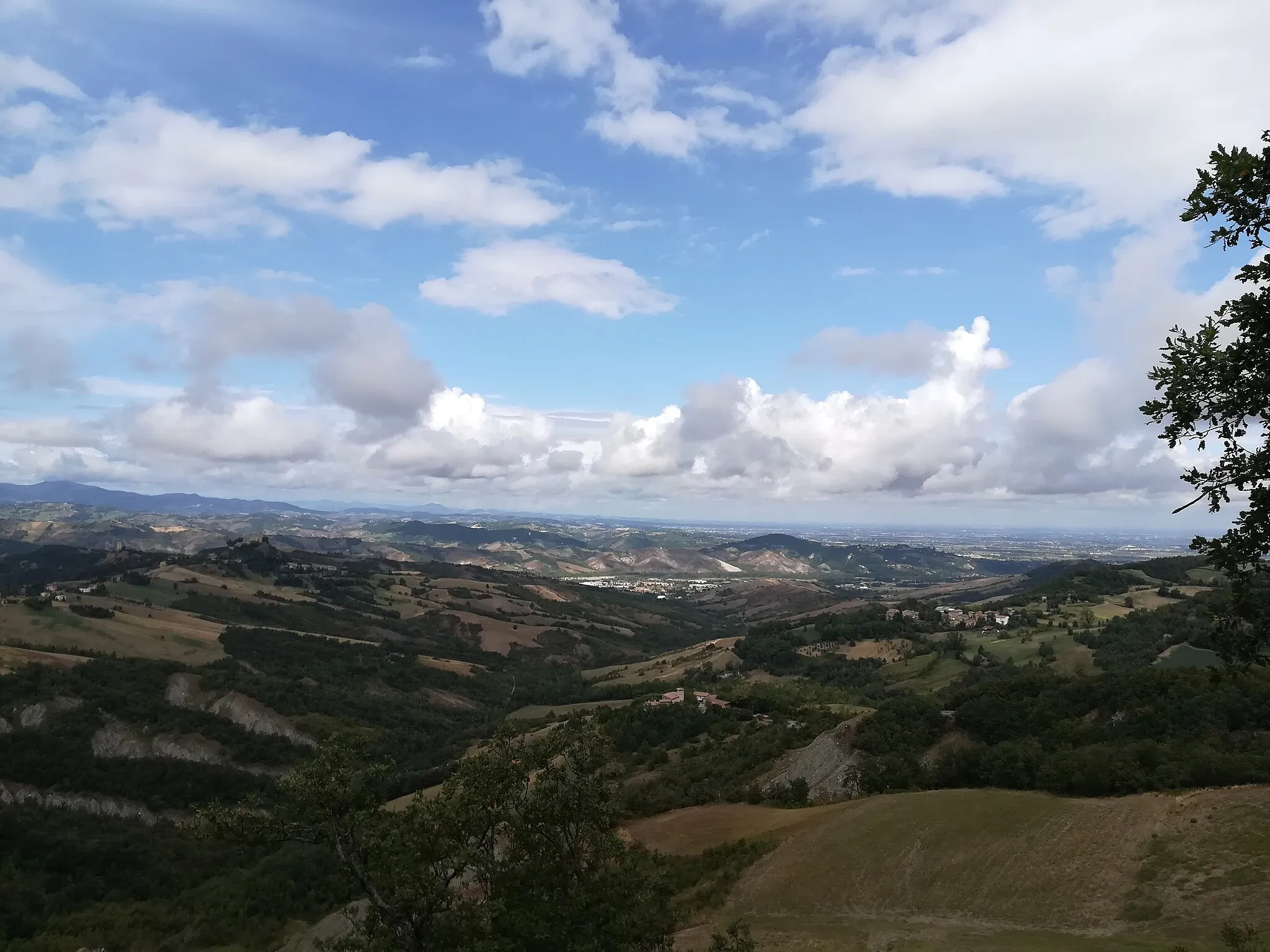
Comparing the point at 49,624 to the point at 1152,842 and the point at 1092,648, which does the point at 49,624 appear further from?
the point at 1092,648

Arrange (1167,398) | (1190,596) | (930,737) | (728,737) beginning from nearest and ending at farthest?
(1167,398), (930,737), (728,737), (1190,596)

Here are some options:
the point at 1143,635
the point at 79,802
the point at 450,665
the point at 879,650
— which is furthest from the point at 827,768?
the point at 450,665

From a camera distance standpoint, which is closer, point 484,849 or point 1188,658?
point 484,849

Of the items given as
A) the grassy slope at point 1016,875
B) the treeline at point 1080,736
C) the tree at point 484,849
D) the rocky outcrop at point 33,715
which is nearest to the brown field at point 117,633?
the rocky outcrop at point 33,715

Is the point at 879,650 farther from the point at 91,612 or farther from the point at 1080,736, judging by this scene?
the point at 91,612

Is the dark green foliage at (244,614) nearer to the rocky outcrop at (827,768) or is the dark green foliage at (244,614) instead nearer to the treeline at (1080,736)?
the rocky outcrop at (827,768)

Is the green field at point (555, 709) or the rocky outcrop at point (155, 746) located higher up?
the rocky outcrop at point (155, 746)

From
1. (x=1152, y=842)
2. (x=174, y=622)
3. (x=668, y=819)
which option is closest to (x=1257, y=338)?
(x=1152, y=842)
